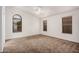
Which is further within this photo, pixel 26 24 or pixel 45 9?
pixel 26 24

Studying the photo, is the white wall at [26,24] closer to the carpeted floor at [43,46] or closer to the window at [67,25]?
the carpeted floor at [43,46]

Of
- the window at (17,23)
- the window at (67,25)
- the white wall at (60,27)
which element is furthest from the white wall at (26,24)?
the window at (67,25)

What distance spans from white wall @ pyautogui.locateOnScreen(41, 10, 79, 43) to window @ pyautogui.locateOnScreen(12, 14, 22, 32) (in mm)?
842

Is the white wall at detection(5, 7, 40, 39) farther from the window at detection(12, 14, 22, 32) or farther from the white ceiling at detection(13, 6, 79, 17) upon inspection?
the white ceiling at detection(13, 6, 79, 17)

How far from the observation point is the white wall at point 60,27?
245 centimetres

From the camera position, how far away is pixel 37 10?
2496mm

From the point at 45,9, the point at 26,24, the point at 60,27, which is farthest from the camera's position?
the point at 26,24

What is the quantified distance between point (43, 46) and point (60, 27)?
0.88 m

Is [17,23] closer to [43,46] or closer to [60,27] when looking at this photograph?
[43,46]

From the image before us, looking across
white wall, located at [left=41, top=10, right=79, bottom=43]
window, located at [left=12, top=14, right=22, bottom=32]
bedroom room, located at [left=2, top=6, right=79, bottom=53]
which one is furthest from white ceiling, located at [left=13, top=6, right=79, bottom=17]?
window, located at [left=12, top=14, right=22, bottom=32]

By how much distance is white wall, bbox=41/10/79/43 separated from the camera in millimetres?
2451

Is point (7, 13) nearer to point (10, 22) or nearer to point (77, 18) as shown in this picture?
point (10, 22)

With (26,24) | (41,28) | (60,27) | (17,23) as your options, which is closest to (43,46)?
(41,28)

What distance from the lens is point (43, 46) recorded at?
264 cm
